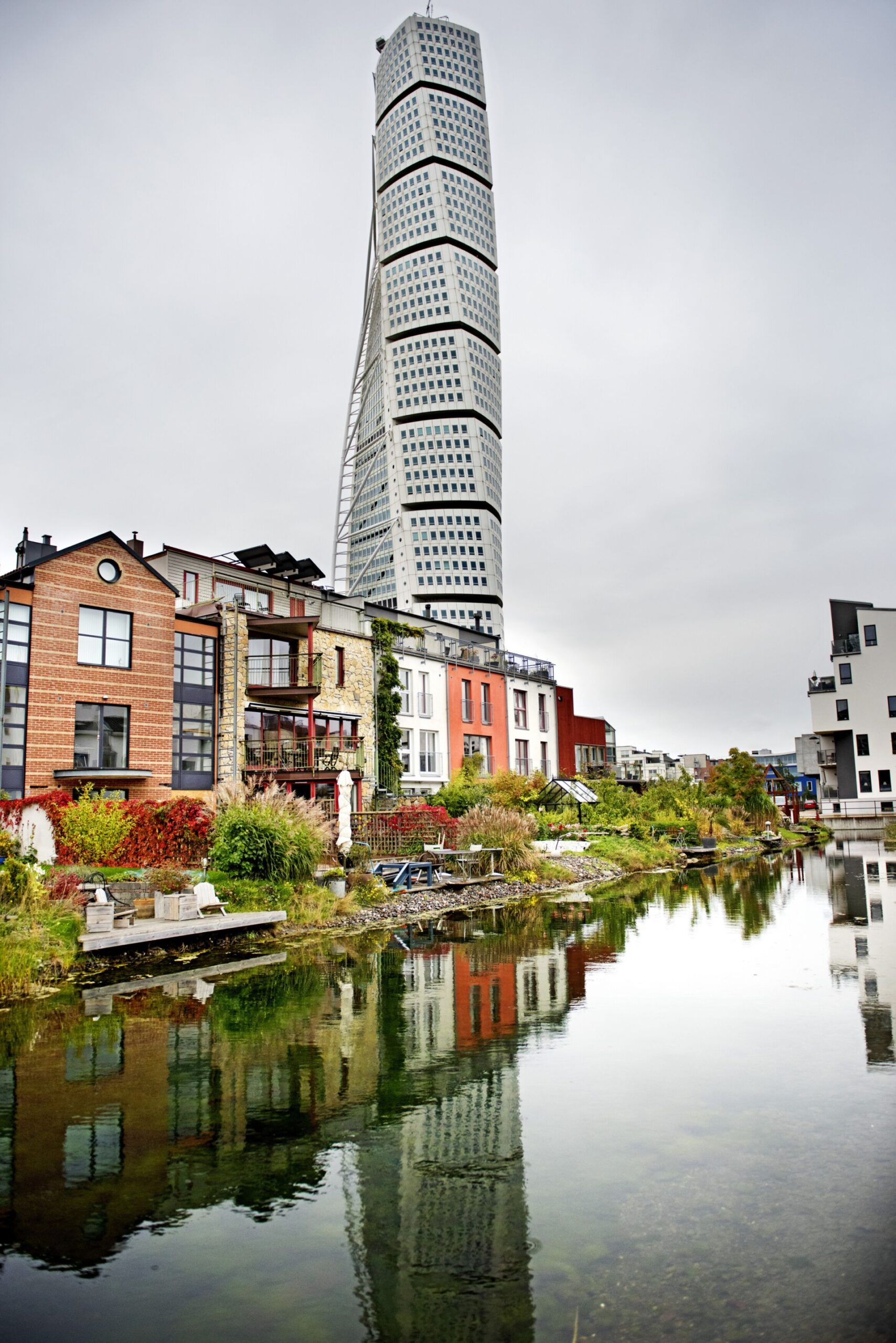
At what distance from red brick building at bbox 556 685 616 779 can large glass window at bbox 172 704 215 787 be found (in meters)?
24.0

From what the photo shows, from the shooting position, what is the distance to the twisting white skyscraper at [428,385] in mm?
126812

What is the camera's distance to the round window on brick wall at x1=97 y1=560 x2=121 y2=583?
26031 millimetres

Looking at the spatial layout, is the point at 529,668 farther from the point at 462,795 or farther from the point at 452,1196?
the point at 452,1196

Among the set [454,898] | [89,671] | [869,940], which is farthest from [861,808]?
[89,671]

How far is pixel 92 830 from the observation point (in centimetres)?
2006

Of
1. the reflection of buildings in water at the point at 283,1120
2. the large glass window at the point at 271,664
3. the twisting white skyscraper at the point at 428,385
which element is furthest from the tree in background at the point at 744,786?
the twisting white skyscraper at the point at 428,385

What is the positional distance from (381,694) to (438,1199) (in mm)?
31191

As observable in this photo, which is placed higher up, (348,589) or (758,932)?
(348,589)

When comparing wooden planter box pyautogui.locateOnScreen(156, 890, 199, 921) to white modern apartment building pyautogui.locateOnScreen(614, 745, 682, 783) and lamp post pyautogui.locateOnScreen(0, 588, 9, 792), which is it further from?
white modern apartment building pyautogui.locateOnScreen(614, 745, 682, 783)

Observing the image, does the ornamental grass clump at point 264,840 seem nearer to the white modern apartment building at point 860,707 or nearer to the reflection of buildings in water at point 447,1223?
the reflection of buildings in water at point 447,1223

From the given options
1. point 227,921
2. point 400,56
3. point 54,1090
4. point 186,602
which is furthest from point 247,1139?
point 400,56

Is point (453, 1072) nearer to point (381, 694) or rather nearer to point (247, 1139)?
point (247, 1139)

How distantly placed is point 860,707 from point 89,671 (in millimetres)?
59630

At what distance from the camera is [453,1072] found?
9.08m
